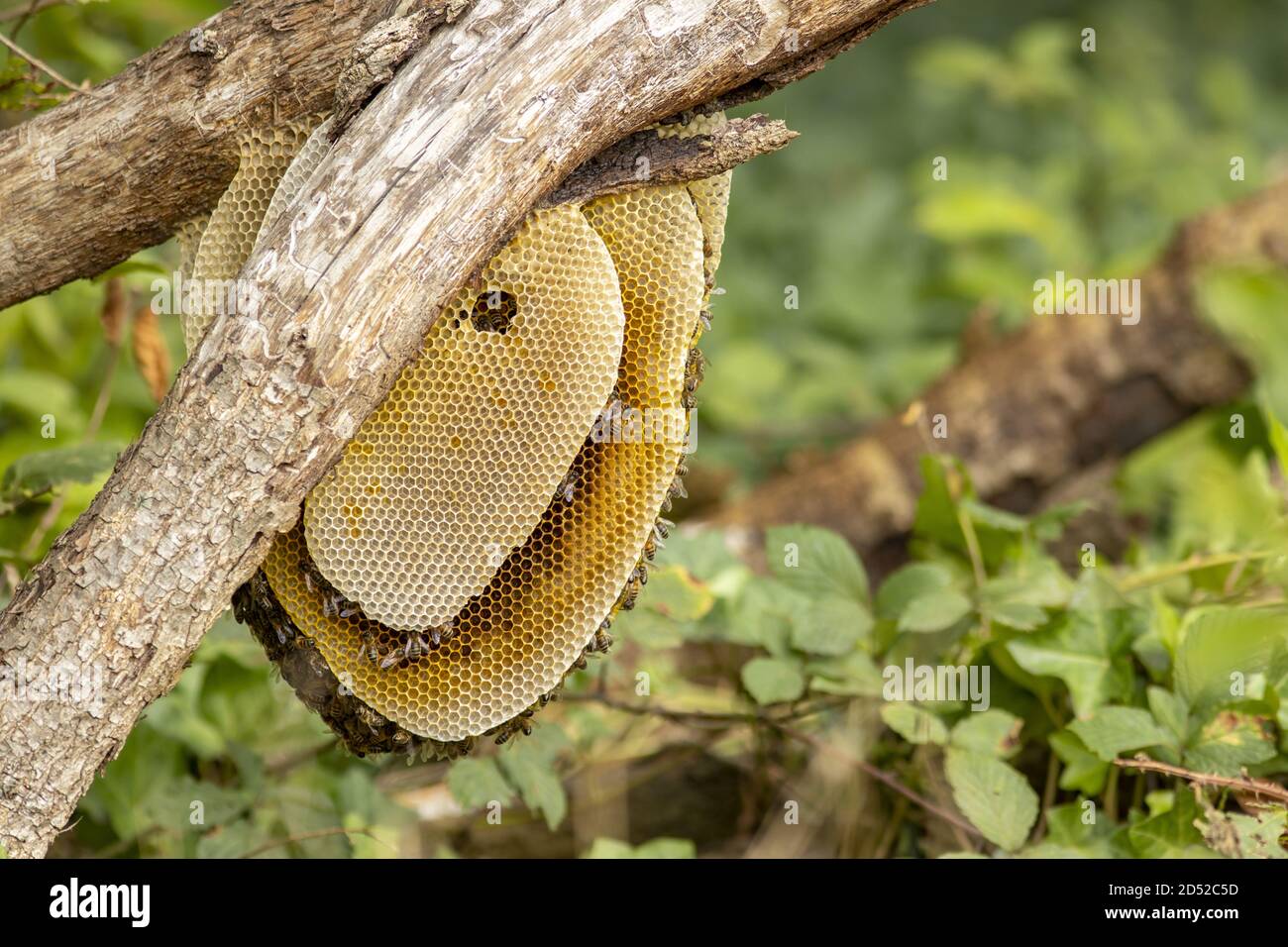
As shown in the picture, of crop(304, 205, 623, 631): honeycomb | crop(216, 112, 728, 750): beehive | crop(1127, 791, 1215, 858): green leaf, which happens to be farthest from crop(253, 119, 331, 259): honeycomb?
crop(1127, 791, 1215, 858): green leaf

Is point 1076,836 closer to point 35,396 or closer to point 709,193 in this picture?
point 709,193

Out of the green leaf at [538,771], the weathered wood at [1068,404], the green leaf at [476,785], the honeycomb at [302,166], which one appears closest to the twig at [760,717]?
the green leaf at [538,771]

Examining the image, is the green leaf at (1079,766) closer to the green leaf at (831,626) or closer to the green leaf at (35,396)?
the green leaf at (831,626)

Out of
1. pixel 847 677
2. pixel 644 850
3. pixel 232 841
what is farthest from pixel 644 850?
pixel 232 841

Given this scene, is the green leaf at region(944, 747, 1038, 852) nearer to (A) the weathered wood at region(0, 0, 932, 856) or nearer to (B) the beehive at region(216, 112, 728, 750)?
(B) the beehive at region(216, 112, 728, 750)

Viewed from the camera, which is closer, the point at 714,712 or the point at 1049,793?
the point at 1049,793

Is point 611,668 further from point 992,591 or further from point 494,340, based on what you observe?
point 494,340
